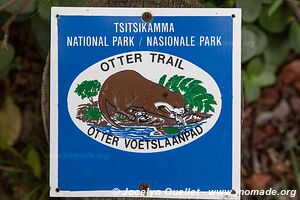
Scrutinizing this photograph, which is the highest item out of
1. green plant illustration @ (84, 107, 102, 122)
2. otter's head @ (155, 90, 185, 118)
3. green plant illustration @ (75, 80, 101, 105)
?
green plant illustration @ (75, 80, 101, 105)

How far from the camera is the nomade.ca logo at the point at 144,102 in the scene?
2.77ft

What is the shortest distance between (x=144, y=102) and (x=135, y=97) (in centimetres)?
2

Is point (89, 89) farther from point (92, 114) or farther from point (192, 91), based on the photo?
point (192, 91)

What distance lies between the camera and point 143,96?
85 cm

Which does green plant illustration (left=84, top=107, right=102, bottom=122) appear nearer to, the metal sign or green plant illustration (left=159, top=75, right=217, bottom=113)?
the metal sign

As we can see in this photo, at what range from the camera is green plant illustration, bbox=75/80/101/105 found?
0.85m

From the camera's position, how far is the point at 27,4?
1015mm

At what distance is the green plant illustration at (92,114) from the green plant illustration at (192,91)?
11 centimetres

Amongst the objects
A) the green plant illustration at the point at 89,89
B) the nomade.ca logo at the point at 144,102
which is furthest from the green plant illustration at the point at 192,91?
the green plant illustration at the point at 89,89

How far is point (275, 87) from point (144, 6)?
0.62m

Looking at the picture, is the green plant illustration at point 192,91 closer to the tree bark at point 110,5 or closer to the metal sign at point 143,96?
the metal sign at point 143,96

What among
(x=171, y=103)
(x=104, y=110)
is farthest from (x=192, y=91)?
(x=104, y=110)

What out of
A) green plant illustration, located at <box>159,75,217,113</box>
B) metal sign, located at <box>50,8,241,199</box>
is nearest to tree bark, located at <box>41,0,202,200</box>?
metal sign, located at <box>50,8,241,199</box>

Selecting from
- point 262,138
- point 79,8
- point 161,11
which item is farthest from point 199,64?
point 262,138
